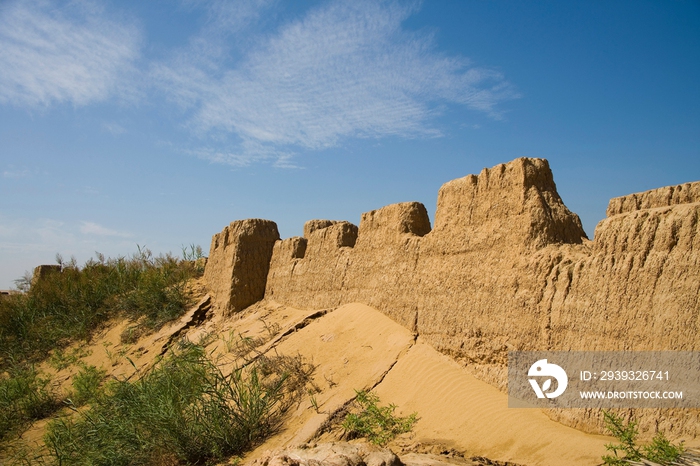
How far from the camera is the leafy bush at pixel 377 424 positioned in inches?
211

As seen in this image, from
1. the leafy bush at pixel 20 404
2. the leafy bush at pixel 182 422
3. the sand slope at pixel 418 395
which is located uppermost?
the sand slope at pixel 418 395

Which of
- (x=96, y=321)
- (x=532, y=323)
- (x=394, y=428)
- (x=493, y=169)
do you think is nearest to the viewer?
(x=532, y=323)

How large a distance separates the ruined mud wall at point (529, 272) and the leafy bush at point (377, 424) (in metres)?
0.91

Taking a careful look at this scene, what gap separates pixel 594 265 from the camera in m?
4.70

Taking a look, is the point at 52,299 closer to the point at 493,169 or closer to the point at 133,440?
the point at 133,440

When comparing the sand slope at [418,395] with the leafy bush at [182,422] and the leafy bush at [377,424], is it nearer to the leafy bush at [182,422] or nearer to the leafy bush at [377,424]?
the leafy bush at [377,424]

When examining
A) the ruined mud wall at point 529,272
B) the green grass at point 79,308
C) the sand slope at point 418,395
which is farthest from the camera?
the green grass at point 79,308

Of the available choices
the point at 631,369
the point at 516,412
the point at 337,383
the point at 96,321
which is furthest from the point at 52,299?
the point at 631,369

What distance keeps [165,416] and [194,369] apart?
769 millimetres
